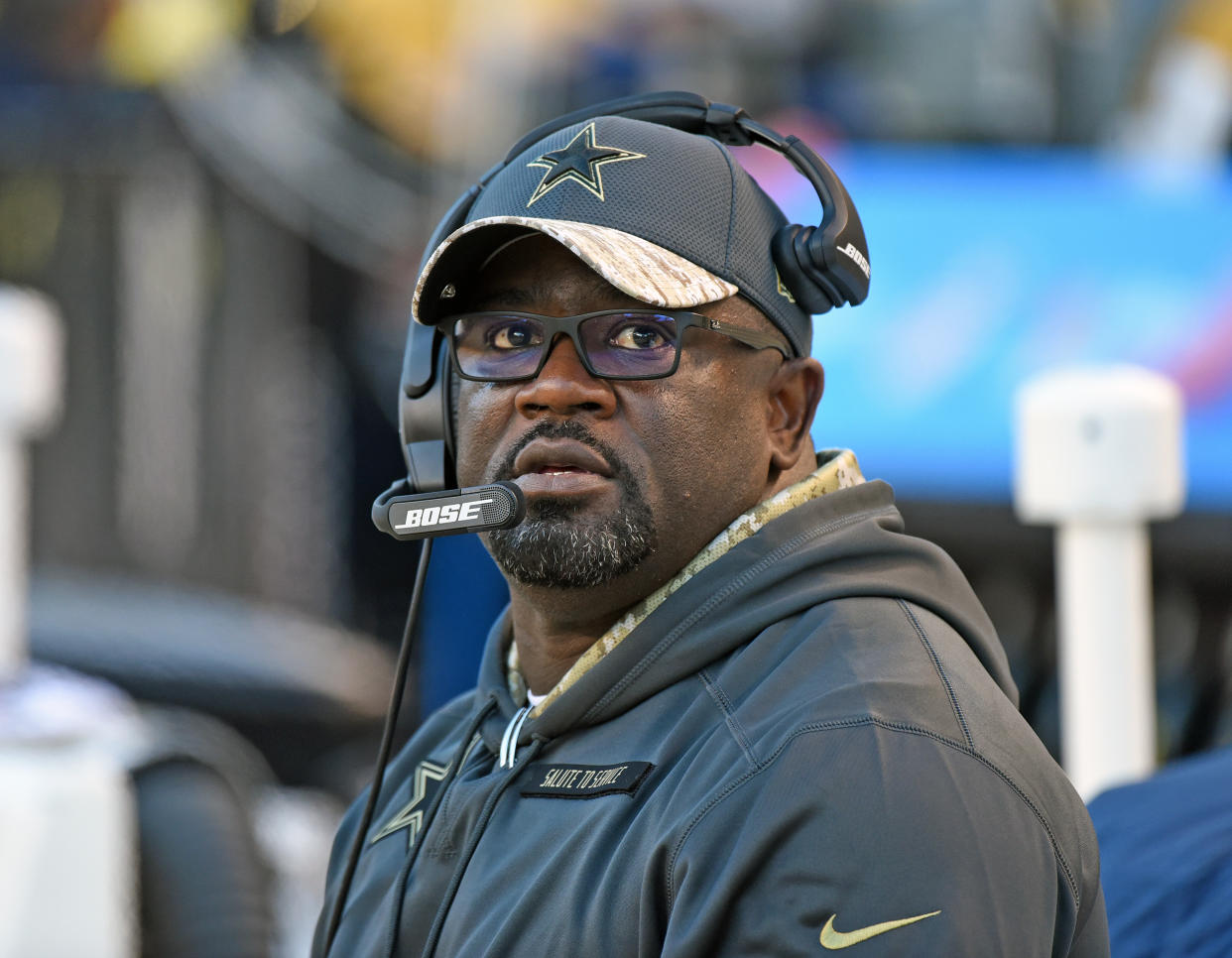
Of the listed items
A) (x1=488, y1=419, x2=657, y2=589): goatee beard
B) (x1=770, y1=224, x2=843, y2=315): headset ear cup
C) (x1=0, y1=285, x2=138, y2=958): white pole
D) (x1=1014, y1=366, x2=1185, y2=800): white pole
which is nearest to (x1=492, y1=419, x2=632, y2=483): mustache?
(x1=488, y1=419, x2=657, y2=589): goatee beard

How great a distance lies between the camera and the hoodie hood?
1.35 m

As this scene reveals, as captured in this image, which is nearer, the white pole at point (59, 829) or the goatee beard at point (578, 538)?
the goatee beard at point (578, 538)

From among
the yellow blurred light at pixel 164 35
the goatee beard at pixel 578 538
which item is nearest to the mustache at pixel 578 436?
the goatee beard at pixel 578 538

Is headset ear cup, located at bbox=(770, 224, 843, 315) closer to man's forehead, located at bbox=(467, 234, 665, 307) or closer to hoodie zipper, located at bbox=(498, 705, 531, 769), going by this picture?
man's forehead, located at bbox=(467, 234, 665, 307)

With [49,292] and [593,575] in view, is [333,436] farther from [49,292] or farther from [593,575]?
[593,575]

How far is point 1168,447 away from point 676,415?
1.03 metres

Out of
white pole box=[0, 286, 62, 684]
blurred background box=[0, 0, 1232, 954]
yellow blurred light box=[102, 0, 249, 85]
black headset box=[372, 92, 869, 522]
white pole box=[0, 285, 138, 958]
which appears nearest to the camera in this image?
black headset box=[372, 92, 869, 522]

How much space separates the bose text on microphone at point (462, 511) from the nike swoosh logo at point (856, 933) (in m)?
0.47

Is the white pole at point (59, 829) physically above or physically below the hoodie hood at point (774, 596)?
below

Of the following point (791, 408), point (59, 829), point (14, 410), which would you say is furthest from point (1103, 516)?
point (14, 410)

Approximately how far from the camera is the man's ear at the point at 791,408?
152 centimetres

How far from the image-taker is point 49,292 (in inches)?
185

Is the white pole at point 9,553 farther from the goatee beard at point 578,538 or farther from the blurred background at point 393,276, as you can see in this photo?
the goatee beard at point 578,538

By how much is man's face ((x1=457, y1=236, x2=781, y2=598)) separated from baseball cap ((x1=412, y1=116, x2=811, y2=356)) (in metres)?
0.04
